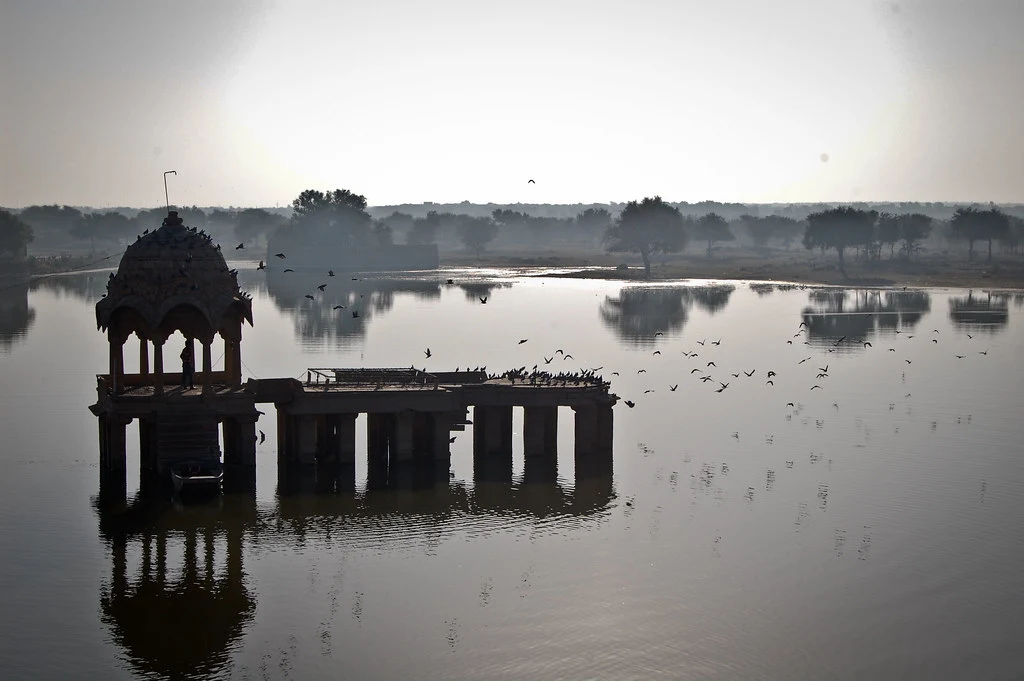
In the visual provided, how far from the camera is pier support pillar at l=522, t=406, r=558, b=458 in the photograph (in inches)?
2010

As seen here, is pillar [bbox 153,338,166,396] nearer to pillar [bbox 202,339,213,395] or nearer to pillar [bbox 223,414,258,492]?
pillar [bbox 202,339,213,395]

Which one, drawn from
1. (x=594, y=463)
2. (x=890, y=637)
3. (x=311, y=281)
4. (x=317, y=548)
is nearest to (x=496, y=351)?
(x=594, y=463)

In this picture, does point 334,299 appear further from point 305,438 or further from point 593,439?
point 305,438

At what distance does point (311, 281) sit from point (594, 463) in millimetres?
136101

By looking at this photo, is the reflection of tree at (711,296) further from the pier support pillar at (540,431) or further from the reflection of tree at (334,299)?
the pier support pillar at (540,431)

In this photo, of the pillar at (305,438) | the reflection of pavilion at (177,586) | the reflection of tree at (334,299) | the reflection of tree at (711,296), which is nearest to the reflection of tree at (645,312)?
the reflection of tree at (711,296)

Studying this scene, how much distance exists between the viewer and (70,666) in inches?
1243

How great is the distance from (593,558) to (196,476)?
14.2m

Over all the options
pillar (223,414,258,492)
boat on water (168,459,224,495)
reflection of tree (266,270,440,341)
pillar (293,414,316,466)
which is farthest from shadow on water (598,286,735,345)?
boat on water (168,459,224,495)

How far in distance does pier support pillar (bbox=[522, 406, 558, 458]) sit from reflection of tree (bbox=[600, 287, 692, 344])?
163 ft

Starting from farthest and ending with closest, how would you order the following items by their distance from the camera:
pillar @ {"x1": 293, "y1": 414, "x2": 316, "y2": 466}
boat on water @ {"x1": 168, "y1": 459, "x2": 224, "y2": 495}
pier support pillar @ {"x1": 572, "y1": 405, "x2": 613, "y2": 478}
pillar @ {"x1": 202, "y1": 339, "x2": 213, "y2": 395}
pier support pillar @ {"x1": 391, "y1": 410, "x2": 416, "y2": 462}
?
1. pier support pillar @ {"x1": 572, "y1": 405, "x2": 613, "y2": 478}
2. pier support pillar @ {"x1": 391, "y1": 410, "x2": 416, "y2": 462}
3. pillar @ {"x1": 293, "y1": 414, "x2": 316, "y2": 466}
4. pillar @ {"x1": 202, "y1": 339, "x2": 213, "y2": 395}
5. boat on water @ {"x1": 168, "y1": 459, "x2": 224, "y2": 495}

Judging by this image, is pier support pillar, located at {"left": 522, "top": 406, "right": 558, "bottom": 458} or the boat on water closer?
the boat on water

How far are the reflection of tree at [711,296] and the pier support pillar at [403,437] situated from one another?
285 ft

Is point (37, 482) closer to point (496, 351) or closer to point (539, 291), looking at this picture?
point (496, 351)
